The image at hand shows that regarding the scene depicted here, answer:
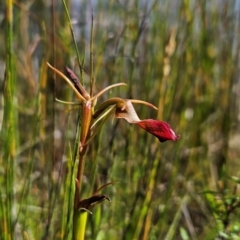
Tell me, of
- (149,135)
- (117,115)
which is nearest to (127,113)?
(117,115)

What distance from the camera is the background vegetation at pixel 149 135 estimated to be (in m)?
1.05

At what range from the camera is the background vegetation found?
3.45ft

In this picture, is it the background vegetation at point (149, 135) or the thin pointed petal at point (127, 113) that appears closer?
Answer: the thin pointed petal at point (127, 113)

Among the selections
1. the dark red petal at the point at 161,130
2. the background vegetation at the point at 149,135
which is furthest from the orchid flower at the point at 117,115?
the background vegetation at the point at 149,135

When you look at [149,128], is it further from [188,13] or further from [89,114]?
[188,13]

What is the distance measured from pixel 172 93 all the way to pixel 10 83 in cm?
53

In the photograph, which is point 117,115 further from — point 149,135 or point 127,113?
point 149,135

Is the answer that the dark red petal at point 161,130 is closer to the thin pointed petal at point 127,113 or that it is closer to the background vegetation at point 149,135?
the thin pointed petal at point 127,113

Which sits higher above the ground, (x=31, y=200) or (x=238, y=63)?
(x=238, y=63)

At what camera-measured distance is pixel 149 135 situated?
1225 millimetres

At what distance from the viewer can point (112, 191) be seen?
1174 millimetres

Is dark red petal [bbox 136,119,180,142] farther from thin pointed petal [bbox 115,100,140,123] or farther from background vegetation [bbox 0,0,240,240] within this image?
background vegetation [bbox 0,0,240,240]

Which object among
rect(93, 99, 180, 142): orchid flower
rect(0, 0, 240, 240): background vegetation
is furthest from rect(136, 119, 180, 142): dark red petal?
rect(0, 0, 240, 240): background vegetation

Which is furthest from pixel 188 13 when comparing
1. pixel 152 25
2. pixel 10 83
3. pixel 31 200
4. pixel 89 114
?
pixel 89 114
